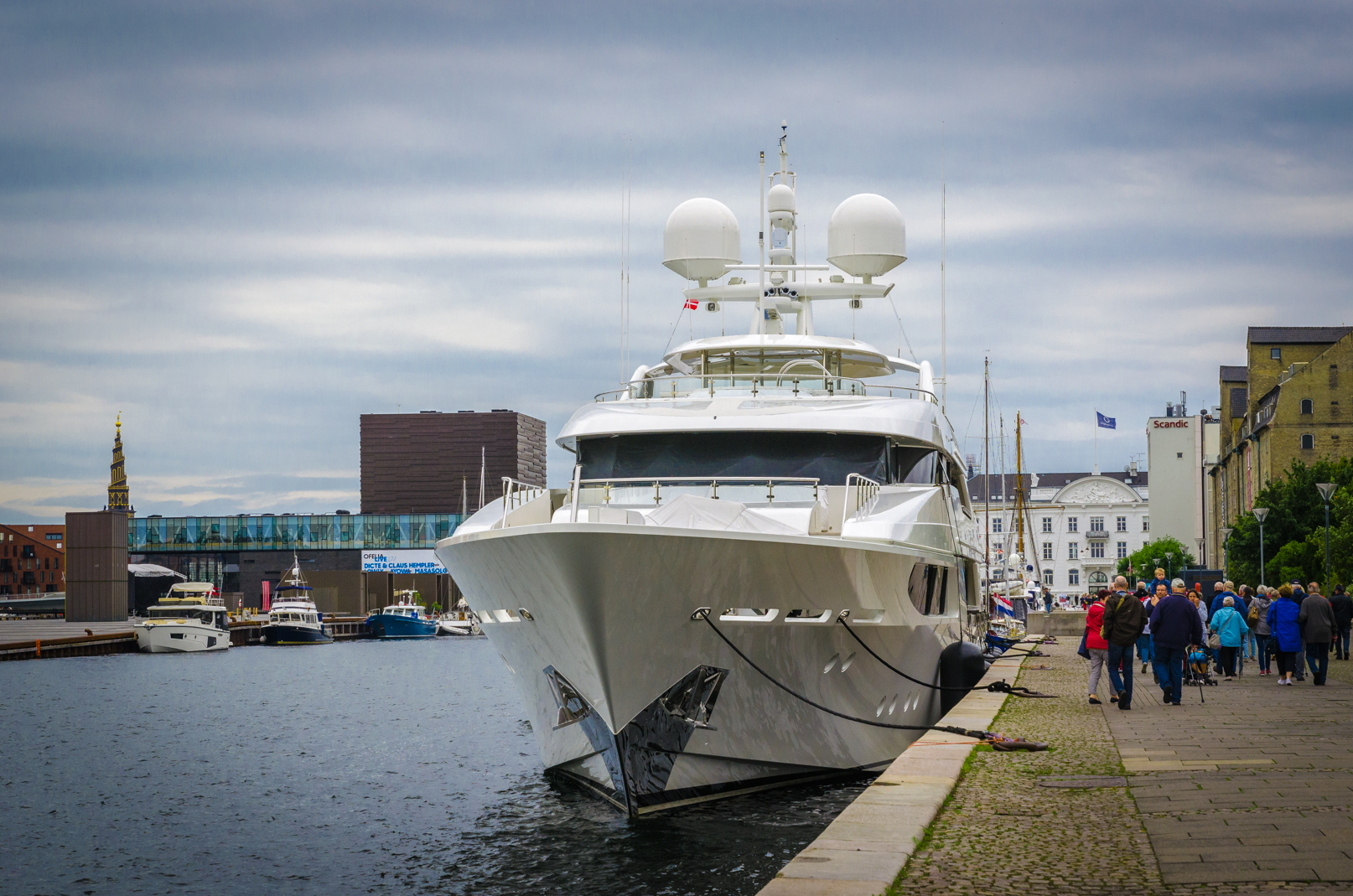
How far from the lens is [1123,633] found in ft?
50.2

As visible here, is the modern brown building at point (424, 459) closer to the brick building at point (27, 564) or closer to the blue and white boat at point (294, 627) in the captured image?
the brick building at point (27, 564)

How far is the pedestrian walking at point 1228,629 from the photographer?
782 inches

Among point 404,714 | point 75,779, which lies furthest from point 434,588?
point 75,779

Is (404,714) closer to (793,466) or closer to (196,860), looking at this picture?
(196,860)

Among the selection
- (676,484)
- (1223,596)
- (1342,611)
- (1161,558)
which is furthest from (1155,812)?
(1161,558)

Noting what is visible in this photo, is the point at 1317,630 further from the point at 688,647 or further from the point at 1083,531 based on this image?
the point at 1083,531

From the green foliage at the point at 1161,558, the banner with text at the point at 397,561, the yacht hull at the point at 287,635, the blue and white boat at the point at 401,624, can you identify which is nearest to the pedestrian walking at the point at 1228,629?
the yacht hull at the point at 287,635

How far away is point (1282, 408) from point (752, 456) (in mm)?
57581

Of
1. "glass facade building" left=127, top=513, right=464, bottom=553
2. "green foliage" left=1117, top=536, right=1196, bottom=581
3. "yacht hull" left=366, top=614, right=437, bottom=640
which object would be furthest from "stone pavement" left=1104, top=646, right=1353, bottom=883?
"glass facade building" left=127, top=513, right=464, bottom=553

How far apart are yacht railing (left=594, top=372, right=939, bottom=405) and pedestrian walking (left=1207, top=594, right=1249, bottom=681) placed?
19.2 feet

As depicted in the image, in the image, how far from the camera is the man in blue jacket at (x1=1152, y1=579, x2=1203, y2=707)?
50.8 ft

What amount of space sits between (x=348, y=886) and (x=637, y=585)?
4386 mm

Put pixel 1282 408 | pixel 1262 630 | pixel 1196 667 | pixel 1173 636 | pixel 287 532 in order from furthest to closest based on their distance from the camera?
pixel 287 532
pixel 1282 408
pixel 1262 630
pixel 1196 667
pixel 1173 636

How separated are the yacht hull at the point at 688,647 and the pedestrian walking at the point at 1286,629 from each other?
283 inches
